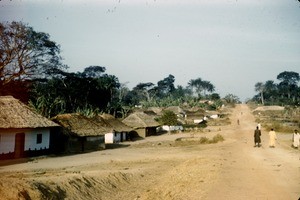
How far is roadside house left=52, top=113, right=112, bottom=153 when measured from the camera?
31.7m

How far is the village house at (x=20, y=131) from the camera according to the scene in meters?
23.6

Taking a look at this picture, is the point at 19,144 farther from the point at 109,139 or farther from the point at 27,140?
the point at 109,139


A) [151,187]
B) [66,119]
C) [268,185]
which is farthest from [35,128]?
[268,185]

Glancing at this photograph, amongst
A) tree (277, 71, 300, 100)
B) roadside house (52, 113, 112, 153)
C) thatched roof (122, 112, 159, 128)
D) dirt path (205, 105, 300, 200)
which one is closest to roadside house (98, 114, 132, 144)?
thatched roof (122, 112, 159, 128)

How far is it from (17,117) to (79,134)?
7.96 m

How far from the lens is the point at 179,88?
14625 centimetres

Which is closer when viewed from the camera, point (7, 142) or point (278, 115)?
point (7, 142)

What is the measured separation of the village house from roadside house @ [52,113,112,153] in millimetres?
3548

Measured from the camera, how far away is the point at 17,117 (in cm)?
2484

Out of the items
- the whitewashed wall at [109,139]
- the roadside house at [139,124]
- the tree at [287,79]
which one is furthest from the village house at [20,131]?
the tree at [287,79]

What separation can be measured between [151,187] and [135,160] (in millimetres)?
10348

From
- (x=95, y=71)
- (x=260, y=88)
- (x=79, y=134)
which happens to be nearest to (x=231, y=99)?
(x=260, y=88)

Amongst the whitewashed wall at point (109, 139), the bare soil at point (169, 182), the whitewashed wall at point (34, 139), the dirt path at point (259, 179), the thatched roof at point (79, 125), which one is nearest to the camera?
the bare soil at point (169, 182)

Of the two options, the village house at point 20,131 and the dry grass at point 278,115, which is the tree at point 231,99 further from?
the village house at point 20,131
